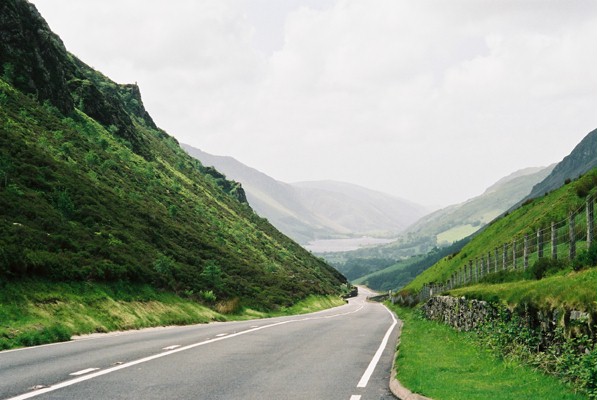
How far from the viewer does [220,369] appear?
37.3ft

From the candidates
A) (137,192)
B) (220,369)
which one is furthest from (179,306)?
(137,192)

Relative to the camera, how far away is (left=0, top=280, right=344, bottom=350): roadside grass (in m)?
17.6

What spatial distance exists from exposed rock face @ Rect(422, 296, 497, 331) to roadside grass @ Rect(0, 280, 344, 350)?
46.9 feet

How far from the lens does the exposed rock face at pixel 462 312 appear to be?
643 inches

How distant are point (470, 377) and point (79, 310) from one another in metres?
17.7

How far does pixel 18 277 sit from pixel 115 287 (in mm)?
6706

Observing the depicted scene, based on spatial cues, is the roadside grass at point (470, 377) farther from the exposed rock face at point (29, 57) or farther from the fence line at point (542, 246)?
the exposed rock face at point (29, 57)

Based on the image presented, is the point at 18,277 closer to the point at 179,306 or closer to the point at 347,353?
the point at 179,306

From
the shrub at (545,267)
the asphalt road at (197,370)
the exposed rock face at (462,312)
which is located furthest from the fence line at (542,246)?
the asphalt road at (197,370)

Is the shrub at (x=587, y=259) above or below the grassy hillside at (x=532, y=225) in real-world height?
below

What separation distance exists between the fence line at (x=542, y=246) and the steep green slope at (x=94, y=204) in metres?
19.6

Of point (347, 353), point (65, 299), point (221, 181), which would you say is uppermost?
point (221, 181)

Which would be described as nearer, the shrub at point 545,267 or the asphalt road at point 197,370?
the asphalt road at point 197,370

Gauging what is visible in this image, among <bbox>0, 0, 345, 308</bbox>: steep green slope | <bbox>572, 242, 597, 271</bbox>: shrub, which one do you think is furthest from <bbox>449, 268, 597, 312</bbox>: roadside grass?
<bbox>0, 0, 345, 308</bbox>: steep green slope
